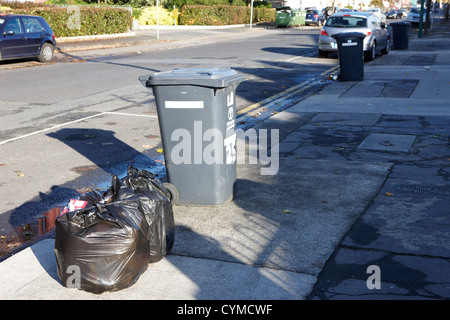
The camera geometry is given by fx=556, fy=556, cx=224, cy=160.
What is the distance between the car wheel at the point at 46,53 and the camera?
20.5 m

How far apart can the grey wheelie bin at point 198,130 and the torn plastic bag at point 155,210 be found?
804mm

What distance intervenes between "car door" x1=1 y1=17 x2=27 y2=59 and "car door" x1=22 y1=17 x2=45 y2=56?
0.22 m

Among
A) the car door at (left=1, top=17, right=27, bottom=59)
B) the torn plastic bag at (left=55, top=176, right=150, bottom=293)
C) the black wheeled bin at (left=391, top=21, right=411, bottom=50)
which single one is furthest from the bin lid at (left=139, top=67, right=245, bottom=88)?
the black wheeled bin at (left=391, top=21, right=411, bottom=50)

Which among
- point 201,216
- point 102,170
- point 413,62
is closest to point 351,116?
point 102,170

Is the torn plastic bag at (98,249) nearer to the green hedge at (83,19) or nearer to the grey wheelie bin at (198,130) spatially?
the grey wheelie bin at (198,130)

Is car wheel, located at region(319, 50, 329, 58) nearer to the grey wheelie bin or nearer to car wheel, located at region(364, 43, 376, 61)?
car wheel, located at region(364, 43, 376, 61)

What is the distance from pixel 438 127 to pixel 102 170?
5.64 meters

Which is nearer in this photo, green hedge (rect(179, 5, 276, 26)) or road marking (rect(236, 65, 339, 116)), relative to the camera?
road marking (rect(236, 65, 339, 116))

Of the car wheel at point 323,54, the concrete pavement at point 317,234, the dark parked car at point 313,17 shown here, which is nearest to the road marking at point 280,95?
the concrete pavement at point 317,234

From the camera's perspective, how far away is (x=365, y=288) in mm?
3959

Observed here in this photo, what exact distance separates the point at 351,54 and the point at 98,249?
493 inches

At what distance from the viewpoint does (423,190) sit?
6.14 m

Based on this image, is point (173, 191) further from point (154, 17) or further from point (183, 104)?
point (154, 17)

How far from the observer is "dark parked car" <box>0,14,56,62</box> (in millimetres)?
19078
